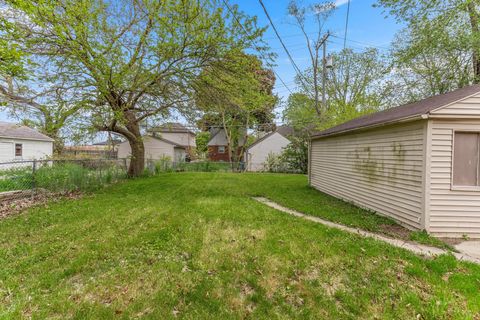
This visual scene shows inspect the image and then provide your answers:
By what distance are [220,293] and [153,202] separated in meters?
5.23

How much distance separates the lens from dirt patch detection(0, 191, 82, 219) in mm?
6363

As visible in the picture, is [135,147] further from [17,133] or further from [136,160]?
[17,133]

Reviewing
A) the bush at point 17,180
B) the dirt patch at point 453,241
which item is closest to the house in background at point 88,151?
the bush at point 17,180

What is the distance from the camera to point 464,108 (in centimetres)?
483

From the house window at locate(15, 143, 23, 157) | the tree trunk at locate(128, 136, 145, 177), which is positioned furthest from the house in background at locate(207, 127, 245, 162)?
the house window at locate(15, 143, 23, 157)

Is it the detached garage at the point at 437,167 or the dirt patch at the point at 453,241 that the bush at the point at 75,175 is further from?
the dirt patch at the point at 453,241

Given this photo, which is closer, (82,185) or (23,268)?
(23,268)

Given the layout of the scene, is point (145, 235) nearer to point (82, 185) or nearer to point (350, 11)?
point (82, 185)

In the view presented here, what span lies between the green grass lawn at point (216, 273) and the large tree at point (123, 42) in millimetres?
4510

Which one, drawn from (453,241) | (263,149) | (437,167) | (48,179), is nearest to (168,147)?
(263,149)

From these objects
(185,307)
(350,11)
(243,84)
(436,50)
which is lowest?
(185,307)

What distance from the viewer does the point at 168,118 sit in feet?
38.6

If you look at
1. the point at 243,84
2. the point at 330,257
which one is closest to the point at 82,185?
the point at 243,84

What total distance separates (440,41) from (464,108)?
9.55 metres
